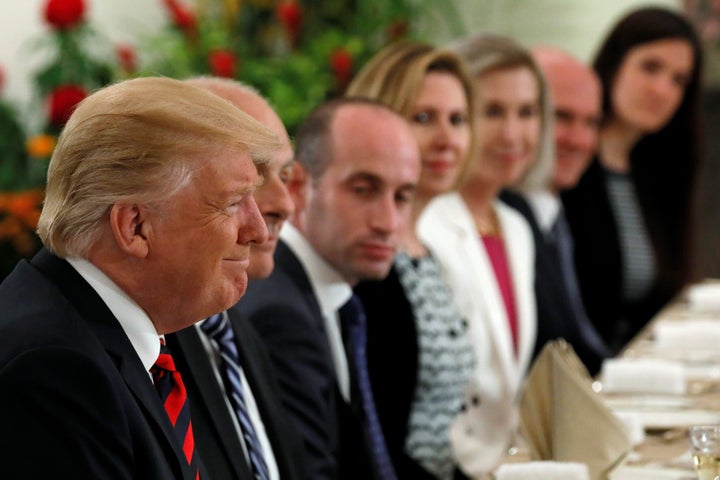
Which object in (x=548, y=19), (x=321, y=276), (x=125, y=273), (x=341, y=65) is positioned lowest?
(x=341, y=65)

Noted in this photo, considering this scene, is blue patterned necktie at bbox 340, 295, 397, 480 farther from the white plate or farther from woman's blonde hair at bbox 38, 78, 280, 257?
woman's blonde hair at bbox 38, 78, 280, 257

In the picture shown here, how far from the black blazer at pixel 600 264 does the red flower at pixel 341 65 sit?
4.79 ft

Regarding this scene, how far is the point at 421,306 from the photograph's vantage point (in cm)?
321

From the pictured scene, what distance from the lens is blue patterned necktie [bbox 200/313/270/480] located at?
213 cm

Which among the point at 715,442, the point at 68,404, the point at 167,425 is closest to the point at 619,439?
the point at 715,442

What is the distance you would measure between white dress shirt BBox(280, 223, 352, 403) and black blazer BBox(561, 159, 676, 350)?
2669 millimetres

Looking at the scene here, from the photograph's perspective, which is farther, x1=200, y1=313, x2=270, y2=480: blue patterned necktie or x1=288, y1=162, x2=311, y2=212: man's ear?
x1=288, y1=162, x2=311, y2=212: man's ear

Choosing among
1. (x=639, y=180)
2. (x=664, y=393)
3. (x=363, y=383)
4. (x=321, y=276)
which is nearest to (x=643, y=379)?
(x=664, y=393)

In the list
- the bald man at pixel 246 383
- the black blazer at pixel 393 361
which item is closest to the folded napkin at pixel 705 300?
the black blazer at pixel 393 361

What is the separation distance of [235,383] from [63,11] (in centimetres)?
364

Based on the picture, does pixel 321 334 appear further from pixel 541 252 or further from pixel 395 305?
pixel 541 252

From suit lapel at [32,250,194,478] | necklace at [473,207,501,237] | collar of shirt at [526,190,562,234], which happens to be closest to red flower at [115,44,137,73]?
collar of shirt at [526,190,562,234]

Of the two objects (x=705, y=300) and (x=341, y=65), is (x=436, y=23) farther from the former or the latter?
(x=705, y=300)

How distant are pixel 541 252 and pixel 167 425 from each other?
2897 mm
